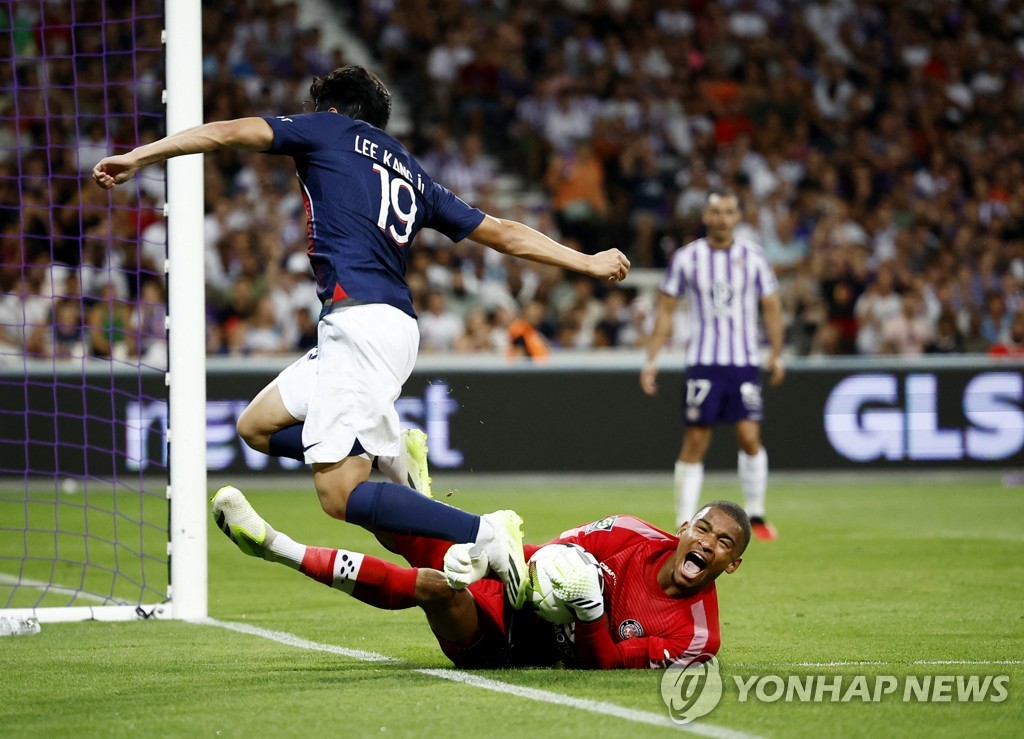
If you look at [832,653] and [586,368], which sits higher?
[586,368]

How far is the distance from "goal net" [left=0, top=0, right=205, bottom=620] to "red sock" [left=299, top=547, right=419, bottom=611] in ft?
13.3

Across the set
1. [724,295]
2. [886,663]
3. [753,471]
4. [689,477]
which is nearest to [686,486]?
[689,477]

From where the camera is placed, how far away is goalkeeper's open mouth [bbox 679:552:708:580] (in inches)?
200

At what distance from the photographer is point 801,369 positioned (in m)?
14.8

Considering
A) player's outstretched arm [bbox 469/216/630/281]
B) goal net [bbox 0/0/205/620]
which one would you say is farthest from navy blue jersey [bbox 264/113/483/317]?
goal net [bbox 0/0/205/620]

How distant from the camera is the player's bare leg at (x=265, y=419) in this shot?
5516 mm

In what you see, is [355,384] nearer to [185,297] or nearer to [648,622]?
[648,622]

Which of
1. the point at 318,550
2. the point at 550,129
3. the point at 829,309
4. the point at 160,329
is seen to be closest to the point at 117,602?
the point at 318,550

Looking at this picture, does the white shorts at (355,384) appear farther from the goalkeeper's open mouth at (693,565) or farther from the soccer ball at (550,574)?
the goalkeeper's open mouth at (693,565)

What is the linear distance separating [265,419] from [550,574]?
137 cm

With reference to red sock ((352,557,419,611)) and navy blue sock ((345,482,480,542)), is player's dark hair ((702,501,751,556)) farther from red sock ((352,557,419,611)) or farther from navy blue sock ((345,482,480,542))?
red sock ((352,557,419,611))

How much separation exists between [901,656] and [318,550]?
2306mm

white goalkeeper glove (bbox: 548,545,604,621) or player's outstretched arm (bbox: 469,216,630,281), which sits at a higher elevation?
player's outstretched arm (bbox: 469,216,630,281)

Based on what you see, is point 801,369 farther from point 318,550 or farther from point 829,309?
point 318,550
